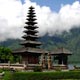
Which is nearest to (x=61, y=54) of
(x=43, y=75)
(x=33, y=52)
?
(x=33, y=52)

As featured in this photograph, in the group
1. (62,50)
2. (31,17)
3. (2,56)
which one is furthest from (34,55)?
(2,56)

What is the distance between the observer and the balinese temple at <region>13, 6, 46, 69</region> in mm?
87688

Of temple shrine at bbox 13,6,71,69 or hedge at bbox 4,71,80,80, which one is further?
temple shrine at bbox 13,6,71,69

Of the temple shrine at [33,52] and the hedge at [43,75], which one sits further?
the temple shrine at [33,52]

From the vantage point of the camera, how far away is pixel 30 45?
93.3 meters

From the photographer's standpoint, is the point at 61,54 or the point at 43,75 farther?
the point at 61,54

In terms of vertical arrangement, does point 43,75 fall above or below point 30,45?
below

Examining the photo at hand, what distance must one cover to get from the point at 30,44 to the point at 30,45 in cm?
38

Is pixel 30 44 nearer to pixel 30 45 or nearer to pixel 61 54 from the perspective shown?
pixel 30 45

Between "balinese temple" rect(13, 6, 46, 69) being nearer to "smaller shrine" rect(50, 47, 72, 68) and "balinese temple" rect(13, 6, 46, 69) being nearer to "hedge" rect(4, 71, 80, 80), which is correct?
"smaller shrine" rect(50, 47, 72, 68)

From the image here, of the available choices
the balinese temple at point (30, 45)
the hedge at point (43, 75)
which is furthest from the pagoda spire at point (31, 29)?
the hedge at point (43, 75)

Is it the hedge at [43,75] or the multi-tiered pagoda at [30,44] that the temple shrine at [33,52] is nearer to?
the multi-tiered pagoda at [30,44]

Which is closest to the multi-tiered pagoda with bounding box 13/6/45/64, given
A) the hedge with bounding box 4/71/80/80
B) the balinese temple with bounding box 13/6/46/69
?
the balinese temple with bounding box 13/6/46/69

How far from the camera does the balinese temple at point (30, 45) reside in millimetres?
87688
